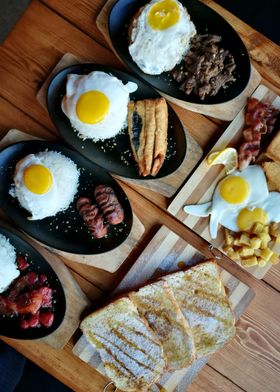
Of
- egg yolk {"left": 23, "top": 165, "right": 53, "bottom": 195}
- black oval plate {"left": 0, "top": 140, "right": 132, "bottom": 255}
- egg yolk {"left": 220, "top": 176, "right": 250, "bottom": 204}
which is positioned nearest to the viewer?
egg yolk {"left": 23, "top": 165, "right": 53, "bottom": 195}

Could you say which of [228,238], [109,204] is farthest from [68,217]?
[228,238]

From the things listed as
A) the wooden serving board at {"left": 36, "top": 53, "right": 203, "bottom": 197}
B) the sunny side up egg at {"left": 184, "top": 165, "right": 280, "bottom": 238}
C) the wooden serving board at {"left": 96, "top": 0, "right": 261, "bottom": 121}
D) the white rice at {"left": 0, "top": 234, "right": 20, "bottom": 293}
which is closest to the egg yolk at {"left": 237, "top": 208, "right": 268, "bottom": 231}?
the sunny side up egg at {"left": 184, "top": 165, "right": 280, "bottom": 238}

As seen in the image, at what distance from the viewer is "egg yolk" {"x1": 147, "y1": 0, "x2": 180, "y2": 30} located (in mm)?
2854

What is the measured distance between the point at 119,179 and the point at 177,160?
0.37 metres

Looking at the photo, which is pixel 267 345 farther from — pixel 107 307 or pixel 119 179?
pixel 119 179

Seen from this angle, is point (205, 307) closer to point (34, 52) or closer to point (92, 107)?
→ point (92, 107)

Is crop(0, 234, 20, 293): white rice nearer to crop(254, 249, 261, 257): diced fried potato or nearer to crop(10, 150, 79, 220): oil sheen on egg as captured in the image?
crop(10, 150, 79, 220): oil sheen on egg

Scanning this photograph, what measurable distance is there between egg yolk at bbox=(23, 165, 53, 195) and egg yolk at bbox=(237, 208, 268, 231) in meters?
1.18

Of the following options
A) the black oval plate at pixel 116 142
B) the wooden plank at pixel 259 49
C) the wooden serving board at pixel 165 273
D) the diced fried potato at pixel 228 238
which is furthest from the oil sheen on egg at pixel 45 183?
the wooden plank at pixel 259 49

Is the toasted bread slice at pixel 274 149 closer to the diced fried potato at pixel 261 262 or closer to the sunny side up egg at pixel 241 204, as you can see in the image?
the sunny side up egg at pixel 241 204

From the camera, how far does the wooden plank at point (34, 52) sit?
2934 millimetres

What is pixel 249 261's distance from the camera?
3004mm

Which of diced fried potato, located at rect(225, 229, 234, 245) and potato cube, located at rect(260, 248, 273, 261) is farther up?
potato cube, located at rect(260, 248, 273, 261)

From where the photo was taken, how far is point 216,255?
308 cm
